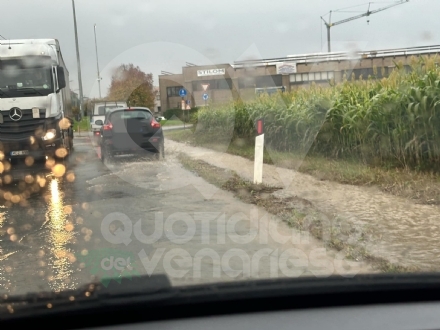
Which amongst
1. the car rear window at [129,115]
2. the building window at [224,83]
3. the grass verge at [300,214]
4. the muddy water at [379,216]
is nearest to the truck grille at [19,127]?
the car rear window at [129,115]

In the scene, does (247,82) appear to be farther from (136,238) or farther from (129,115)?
(136,238)

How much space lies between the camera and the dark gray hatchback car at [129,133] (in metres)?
16.2

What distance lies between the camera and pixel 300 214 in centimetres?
805

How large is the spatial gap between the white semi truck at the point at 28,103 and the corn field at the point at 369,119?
21.2 ft

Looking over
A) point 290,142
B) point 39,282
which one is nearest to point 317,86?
point 290,142

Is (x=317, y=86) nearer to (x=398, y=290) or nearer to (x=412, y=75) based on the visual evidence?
(x=412, y=75)

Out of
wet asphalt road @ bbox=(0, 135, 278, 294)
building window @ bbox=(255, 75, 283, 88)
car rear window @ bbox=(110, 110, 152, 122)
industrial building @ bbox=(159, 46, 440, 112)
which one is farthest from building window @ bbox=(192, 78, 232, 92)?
wet asphalt road @ bbox=(0, 135, 278, 294)

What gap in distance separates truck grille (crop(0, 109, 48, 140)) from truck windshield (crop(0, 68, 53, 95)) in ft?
2.27

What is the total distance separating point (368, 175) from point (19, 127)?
9422 mm

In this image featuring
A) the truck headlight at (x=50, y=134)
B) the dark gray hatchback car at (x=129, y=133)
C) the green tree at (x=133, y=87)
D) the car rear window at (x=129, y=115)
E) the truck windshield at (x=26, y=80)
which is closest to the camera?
the truck windshield at (x=26, y=80)

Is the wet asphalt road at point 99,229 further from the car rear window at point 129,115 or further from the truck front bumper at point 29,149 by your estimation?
the car rear window at point 129,115

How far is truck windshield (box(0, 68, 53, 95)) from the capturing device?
49.0 feet

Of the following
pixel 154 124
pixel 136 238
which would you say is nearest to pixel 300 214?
pixel 136 238

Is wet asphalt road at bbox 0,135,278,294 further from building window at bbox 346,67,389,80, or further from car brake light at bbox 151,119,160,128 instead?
building window at bbox 346,67,389,80
